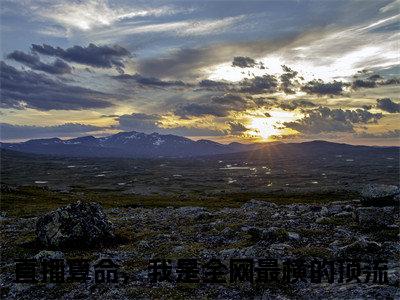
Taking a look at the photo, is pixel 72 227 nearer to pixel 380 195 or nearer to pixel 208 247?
pixel 208 247

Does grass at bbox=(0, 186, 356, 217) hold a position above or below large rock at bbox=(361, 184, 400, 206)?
below

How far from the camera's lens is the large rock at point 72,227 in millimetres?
25891

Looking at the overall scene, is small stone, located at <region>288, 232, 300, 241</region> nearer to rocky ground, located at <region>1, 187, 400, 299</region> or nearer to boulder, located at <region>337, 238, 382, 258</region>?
rocky ground, located at <region>1, 187, 400, 299</region>

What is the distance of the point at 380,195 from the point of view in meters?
36.6

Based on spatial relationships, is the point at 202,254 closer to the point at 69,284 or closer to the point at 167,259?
the point at 167,259

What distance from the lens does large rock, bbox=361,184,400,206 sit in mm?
35594

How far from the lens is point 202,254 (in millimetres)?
22781

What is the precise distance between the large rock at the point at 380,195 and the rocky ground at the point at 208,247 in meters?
0.14

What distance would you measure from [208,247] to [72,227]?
9288 millimetres

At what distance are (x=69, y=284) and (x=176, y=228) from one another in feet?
46.1

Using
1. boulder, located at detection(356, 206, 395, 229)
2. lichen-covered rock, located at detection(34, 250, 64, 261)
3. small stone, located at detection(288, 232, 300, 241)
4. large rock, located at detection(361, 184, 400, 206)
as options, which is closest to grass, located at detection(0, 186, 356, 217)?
lichen-covered rock, located at detection(34, 250, 64, 261)

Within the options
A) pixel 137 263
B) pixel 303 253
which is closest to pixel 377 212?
pixel 303 253

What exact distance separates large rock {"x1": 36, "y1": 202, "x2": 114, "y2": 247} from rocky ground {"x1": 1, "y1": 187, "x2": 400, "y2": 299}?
0.07m

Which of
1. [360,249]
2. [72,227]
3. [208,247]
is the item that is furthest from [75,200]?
[360,249]
